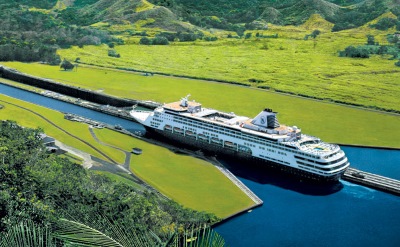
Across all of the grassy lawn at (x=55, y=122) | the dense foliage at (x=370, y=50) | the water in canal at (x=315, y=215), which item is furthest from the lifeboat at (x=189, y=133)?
the dense foliage at (x=370, y=50)

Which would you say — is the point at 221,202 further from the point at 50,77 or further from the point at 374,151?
the point at 50,77

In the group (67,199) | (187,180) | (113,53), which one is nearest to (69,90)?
(113,53)

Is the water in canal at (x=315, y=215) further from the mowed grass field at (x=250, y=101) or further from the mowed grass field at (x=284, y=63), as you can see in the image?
the mowed grass field at (x=284, y=63)

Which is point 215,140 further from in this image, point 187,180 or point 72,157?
point 72,157

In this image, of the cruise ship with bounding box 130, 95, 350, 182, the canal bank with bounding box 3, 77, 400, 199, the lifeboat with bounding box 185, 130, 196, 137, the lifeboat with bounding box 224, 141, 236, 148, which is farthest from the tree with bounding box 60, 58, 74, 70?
the lifeboat with bounding box 224, 141, 236, 148

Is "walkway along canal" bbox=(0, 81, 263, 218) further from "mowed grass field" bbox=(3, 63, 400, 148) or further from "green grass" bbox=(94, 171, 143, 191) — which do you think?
"mowed grass field" bbox=(3, 63, 400, 148)

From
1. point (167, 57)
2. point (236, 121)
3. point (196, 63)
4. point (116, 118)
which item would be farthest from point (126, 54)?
point (236, 121)
